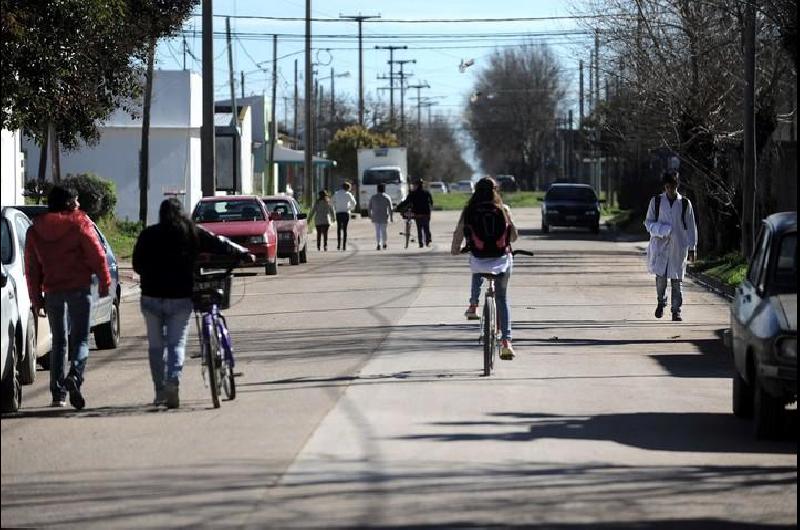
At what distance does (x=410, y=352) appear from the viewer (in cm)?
1653

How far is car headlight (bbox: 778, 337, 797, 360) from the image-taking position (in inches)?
412

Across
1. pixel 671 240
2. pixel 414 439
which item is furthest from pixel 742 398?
pixel 671 240

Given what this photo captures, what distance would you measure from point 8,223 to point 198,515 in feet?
22.5

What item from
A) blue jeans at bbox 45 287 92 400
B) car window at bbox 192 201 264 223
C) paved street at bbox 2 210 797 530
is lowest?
paved street at bbox 2 210 797 530

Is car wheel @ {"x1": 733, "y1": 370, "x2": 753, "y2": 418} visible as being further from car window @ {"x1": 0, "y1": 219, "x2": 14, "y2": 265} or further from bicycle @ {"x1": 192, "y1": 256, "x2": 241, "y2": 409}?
car window @ {"x1": 0, "y1": 219, "x2": 14, "y2": 265}

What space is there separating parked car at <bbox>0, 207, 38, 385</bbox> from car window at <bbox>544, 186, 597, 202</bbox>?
123ft

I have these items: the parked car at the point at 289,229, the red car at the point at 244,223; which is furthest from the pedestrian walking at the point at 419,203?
the red car at the point at 244,223

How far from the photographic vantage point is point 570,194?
51594 millimetres

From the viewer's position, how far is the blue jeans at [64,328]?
42.0 feet

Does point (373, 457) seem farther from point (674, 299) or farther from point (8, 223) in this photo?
point (674, 299)

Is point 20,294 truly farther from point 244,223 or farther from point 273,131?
point 273,131

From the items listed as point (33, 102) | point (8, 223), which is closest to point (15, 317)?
point (8, 223)

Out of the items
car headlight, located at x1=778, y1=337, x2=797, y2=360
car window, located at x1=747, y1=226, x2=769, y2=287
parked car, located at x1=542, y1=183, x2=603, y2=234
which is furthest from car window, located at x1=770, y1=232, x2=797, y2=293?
parked car, located at x1=542, y1=183, x2=603, y2=234

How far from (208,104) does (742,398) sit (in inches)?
950
